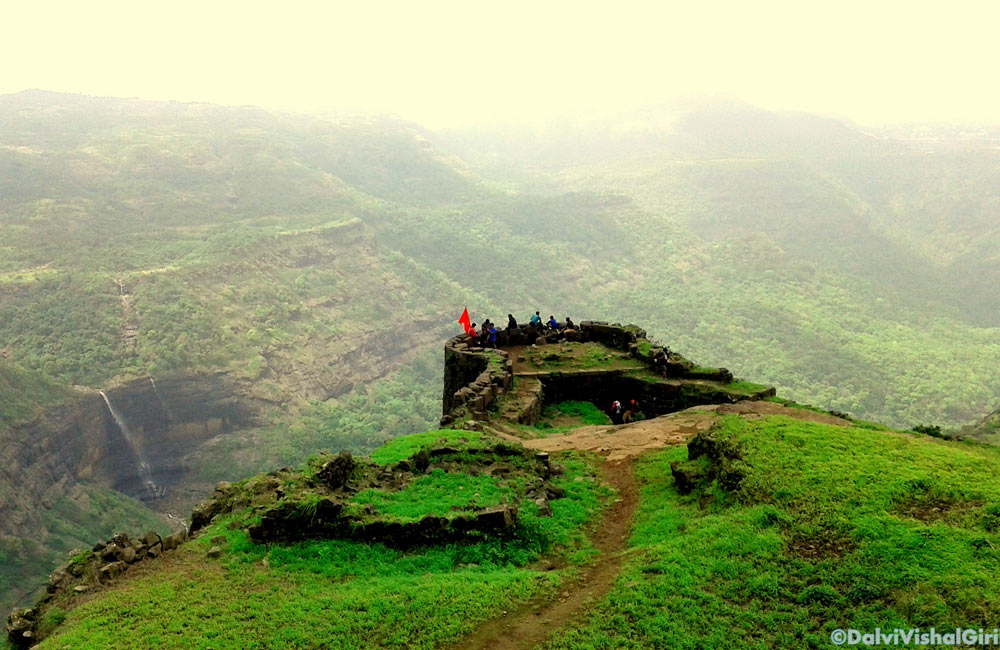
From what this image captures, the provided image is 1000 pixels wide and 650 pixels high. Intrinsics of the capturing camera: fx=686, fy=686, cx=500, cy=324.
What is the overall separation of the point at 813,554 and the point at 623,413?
61.5ft

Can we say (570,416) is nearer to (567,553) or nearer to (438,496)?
(438,496)

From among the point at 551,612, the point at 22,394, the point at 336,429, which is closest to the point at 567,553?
the point at 551,612

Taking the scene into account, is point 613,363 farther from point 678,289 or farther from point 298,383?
point 678,289

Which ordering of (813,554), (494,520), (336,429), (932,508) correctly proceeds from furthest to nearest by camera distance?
(336,429)
(494,520)
(932,508)
(813,554)

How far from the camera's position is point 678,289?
140 metres

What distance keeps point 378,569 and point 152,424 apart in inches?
3078

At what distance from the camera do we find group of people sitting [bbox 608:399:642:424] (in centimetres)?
3059

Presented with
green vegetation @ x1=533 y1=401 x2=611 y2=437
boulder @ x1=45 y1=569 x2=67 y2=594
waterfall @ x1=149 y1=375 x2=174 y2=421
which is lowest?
waterfall @ x1=149 y1=375 x2=174 y2=421

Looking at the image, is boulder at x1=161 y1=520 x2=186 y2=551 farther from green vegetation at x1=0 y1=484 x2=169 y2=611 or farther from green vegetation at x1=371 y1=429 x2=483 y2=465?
green vegetation at x1=0 y1=484 x2=169 y2=611

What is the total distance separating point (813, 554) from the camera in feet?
42.3

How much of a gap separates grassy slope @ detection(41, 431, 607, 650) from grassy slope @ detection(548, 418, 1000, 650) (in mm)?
1993

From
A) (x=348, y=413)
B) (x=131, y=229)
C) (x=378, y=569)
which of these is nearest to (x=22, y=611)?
(x=378, y=569)

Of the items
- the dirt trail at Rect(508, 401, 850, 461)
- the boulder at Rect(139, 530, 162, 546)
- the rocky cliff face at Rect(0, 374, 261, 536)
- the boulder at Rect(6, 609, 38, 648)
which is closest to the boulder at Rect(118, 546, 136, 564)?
the boulder at Rect(139, 530, 162, 546)

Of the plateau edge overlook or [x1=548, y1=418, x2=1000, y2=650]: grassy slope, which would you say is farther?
the plateau edge overlook
